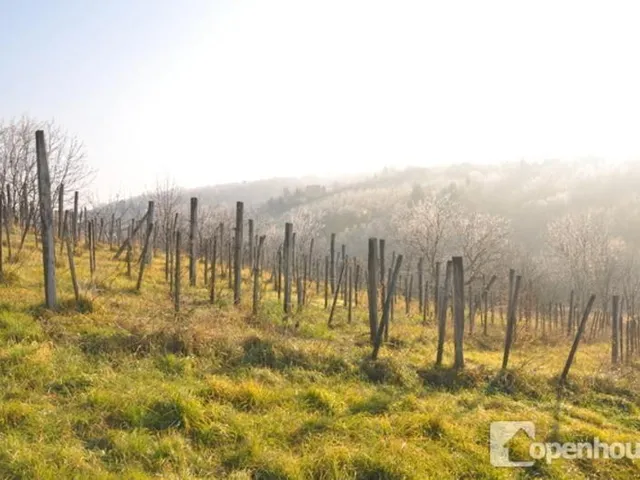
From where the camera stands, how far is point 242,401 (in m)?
5.84

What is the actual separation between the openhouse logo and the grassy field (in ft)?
0.35

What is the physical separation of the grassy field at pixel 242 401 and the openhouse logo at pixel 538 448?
0.35ft

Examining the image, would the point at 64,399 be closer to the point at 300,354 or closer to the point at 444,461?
the point at 300,354

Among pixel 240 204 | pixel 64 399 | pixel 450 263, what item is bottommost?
pixel 64 399

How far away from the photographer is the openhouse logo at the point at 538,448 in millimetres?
5293

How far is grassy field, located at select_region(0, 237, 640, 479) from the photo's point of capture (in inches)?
175

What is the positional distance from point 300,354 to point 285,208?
125635mm

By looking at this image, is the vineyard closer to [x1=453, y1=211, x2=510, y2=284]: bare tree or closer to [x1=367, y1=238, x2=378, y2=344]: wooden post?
[x1=367, y1=238, x2=378, y2=344]: wooden post

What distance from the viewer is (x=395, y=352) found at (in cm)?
956

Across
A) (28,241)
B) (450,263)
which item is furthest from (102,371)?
(28,241)

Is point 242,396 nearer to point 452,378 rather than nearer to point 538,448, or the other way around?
point 538,448

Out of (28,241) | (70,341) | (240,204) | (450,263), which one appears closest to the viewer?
(70,341)

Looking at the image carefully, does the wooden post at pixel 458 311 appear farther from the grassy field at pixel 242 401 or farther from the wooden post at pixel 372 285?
the wooden post at pixel 372 285

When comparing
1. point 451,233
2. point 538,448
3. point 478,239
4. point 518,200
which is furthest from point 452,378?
point 518,200
